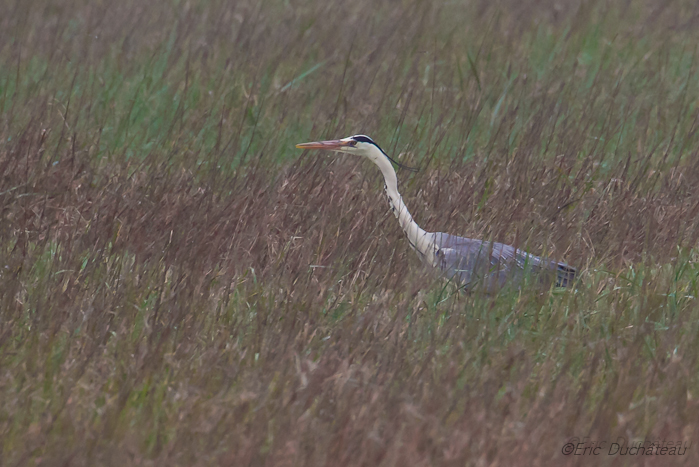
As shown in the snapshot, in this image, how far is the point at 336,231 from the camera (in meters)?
3.87

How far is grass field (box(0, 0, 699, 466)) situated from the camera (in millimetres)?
2416

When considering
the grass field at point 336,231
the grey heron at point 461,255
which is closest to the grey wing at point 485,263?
the grey heron at point 461,255

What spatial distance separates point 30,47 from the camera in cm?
579

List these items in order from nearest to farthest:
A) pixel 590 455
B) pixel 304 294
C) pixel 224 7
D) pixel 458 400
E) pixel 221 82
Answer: pixel 590 455
pixel 458 400
pixel 304 294
pixel 221 82
pixel 224 7

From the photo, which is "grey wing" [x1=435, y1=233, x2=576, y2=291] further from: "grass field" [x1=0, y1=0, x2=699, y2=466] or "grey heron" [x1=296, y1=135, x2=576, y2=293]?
"grass field" [x1=0, y1=0, x2=699, y2=466]

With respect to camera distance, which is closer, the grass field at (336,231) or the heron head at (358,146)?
the grass field at (336,231)


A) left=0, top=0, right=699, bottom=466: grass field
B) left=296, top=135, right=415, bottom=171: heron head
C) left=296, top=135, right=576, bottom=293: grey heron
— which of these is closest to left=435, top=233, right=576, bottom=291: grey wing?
left=296, top=135, right=576, bottom=293: grey heron

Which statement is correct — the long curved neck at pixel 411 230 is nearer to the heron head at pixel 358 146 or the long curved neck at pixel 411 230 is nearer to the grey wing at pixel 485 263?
the grey wing at pixel 485 263

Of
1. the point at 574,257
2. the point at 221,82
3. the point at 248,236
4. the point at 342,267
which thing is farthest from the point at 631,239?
the point at 221,82

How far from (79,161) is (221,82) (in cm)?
124

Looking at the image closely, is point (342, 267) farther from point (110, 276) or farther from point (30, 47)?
point (30, 47)

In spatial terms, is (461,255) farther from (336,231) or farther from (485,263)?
(336,231)

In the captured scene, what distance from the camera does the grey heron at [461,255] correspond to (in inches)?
136

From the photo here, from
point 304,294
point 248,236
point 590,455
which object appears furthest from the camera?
point 248,236
